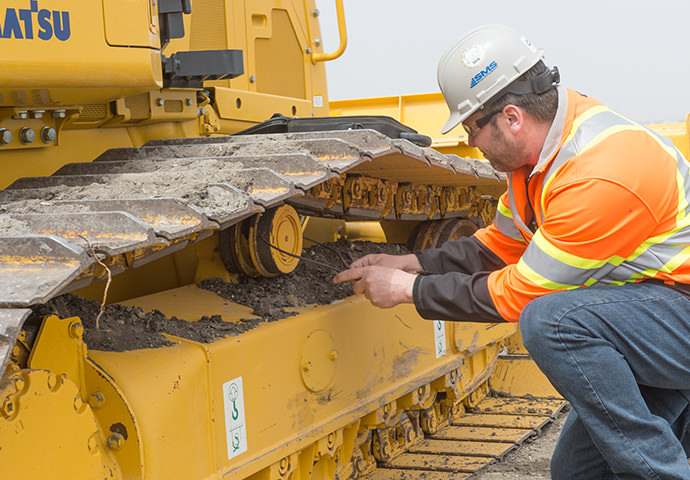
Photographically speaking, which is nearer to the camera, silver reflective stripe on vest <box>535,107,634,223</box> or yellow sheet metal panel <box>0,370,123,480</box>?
yellow sheet metal panel <box>0,370,123,480</box>

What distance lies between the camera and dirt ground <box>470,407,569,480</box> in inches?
172

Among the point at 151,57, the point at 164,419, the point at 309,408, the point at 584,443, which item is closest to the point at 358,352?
the point at 309,408

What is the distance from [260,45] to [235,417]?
2417 millimetres

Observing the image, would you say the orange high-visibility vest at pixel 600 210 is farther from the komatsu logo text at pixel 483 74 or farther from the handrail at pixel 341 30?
the handrail at pixel 341 30

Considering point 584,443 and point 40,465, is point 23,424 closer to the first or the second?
point 40,465

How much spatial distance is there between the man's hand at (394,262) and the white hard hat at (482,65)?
2.20 feet

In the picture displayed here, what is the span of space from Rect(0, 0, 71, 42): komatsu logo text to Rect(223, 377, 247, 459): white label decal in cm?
114

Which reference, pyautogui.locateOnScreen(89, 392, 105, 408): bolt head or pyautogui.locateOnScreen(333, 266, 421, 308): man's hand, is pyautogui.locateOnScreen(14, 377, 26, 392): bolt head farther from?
pyautogui.locateOnScreen(333, 266, 421, 308): man's hand

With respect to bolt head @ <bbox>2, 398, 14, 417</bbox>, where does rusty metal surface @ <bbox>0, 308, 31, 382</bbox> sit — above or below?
above

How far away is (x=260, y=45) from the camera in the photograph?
15.3 feet

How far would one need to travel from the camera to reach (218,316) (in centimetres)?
302

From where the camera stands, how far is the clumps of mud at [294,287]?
10.7ft

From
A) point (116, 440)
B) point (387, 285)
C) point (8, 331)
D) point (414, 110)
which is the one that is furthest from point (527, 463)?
point (414, 110)

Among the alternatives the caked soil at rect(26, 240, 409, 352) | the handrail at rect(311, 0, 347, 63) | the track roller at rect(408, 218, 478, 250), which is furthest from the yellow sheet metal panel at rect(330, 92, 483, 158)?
the caked soil at rect(26, 240, 409, 352)
